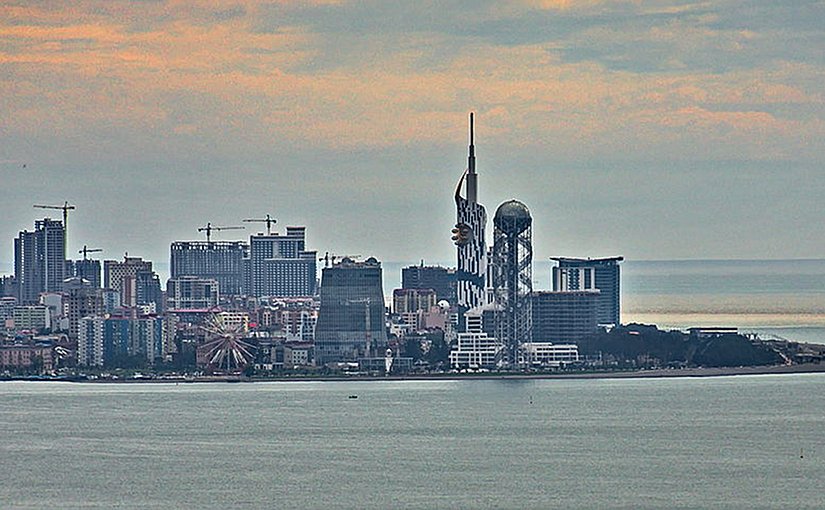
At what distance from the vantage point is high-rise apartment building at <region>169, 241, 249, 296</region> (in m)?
107

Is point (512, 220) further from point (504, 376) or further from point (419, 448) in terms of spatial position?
point (419, 448)

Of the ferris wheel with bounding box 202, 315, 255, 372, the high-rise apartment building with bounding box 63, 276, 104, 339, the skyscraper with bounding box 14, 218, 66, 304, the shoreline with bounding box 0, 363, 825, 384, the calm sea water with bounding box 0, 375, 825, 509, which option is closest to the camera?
the calm sea water with bounding box 0, 375, 825, 509

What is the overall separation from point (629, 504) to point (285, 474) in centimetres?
533

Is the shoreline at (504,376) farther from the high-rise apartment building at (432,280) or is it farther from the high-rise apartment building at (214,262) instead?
the high-rise apartment building at (214,262)

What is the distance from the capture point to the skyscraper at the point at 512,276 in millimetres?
58812

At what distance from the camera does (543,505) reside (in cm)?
2755

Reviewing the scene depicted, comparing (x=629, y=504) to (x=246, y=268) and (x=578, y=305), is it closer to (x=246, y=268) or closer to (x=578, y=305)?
(x=578, y=305)

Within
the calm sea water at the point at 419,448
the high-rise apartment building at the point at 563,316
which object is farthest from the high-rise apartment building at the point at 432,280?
the calm sea water at the point at 419,448

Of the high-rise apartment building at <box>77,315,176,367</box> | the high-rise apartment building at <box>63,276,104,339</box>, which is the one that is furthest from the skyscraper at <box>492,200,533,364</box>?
the high-rise apartment building at <box>63,276,104,339</box>

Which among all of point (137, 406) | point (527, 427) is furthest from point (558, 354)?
point (527, 427)

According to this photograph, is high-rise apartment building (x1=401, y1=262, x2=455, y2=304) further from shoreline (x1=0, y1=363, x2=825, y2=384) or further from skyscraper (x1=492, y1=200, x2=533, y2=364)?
shoreline (x1=0, y1=363, x2=825, y2=384)

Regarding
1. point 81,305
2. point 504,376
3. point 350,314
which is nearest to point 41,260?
point 81,305

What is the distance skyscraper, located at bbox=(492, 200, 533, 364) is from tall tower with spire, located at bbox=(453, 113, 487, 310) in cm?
752

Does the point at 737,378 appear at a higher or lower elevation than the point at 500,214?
lower
